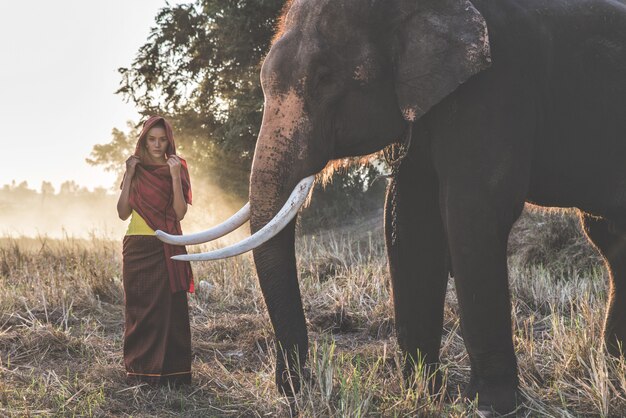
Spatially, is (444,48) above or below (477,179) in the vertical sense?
above

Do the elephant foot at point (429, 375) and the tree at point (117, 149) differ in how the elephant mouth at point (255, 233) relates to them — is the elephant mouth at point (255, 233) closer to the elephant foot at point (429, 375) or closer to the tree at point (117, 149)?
the elephant foot at point (429, 375)

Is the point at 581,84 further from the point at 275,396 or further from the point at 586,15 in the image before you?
the point at 275,396

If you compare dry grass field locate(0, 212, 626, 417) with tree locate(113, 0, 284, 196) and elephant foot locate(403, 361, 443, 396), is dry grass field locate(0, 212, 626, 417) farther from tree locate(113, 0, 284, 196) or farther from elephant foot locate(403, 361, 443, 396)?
tree locate(113, 0, 284, 196)

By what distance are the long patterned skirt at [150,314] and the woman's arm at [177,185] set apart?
0.88 ft

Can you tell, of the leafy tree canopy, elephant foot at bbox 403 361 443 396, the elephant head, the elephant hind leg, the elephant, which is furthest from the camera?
the leafy tree canopy

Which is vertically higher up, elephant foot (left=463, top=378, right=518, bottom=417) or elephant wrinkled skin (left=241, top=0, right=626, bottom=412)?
elephant wrinkled skin (left=241, top=0, right=626, bottom=412)

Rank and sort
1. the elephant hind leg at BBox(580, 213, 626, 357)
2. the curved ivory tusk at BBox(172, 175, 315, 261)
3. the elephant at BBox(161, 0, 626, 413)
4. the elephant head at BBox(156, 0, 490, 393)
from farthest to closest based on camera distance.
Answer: the elephant hind leg at BBox(580, 213, 626, 357), the elephant head at BBox(156, 0, 490, 393), the elephant at BBox(161, 0, 626, 413), the curved ivory tusk at BBox(172, 175, 315, 261)

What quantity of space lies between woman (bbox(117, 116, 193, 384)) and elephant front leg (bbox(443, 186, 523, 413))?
2127 mm

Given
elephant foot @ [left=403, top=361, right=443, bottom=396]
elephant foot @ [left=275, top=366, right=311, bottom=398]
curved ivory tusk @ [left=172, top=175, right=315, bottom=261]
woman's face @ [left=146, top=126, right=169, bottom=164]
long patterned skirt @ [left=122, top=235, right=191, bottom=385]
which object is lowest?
elephant foot @ [left=403, top=361, right=443, bottom=396]

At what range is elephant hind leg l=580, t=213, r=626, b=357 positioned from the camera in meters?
5.12

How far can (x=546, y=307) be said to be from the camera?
7312 mm

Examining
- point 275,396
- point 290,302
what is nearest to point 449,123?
point 290,302

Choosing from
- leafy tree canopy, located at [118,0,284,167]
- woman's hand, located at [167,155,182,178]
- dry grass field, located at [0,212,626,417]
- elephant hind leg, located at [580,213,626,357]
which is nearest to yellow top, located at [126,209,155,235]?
woman's hand, located at [167,155,182,178]

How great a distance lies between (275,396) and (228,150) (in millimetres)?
14863
